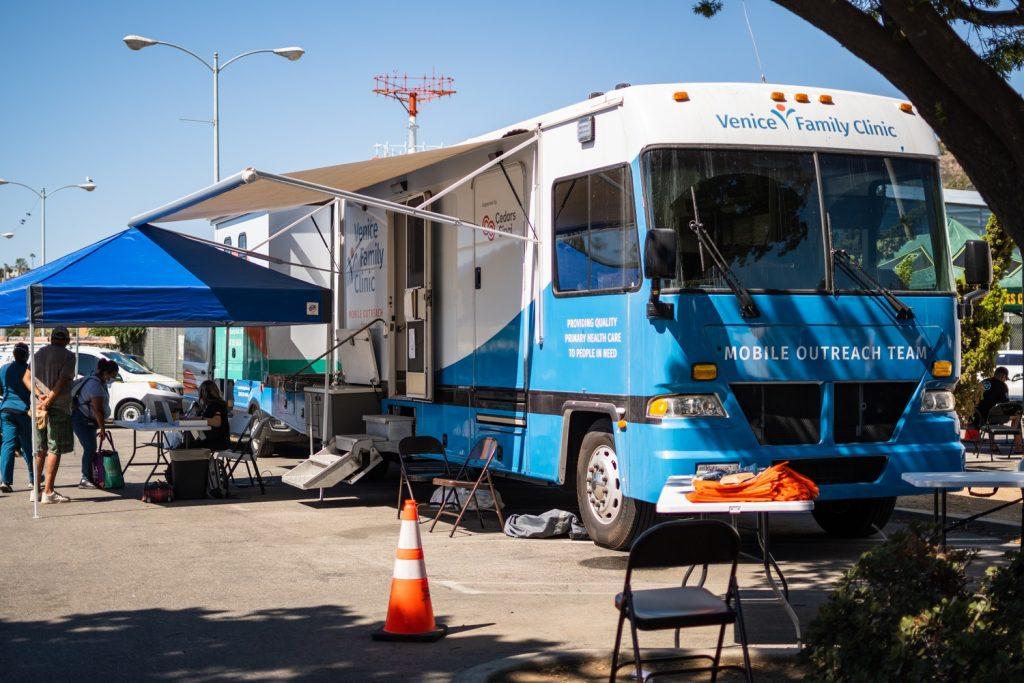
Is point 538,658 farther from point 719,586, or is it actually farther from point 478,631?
point 719,586

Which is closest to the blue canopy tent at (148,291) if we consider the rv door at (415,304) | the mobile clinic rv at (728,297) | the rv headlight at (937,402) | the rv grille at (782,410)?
the rv door at (415,304)

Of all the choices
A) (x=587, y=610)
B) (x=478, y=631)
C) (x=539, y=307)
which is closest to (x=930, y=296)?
(x=539, y=307)

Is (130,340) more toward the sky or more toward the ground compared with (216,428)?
more toward the sky

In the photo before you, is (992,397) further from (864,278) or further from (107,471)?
(107,471)

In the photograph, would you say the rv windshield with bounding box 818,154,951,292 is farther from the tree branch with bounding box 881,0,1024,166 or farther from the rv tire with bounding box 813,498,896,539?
the tree branch with bounding box 881,0,1024,166

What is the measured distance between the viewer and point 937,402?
30.5 feet

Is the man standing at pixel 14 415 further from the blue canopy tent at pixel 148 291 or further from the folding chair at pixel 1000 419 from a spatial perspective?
the folding chair at pixel 1000 419

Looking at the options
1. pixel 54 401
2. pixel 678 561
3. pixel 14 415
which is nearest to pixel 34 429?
pixel 54 401

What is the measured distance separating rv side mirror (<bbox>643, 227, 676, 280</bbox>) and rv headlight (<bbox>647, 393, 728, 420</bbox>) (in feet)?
2.96

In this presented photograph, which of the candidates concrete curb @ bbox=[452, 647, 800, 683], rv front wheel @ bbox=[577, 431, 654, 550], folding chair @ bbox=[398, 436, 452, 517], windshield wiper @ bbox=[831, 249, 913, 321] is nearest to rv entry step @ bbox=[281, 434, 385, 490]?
folding chair @ bbox=[398, 436, 452, 517]

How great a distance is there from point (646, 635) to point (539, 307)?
3.82 meters

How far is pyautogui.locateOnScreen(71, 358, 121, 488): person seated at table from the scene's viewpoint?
541 inches

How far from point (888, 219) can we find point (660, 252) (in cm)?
207

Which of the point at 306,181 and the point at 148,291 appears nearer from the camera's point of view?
the point at 306,181
